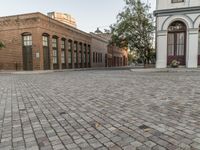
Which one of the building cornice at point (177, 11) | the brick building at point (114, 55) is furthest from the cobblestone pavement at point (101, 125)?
the brick building at point (114, 55)

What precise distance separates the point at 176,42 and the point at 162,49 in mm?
1505

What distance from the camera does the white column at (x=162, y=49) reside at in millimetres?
19547

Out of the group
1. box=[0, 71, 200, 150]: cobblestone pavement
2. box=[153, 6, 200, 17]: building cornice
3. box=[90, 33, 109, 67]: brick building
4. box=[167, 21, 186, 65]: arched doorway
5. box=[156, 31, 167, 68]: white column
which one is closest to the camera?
box=[0, 71, 200, 150]: cobblestone pavement

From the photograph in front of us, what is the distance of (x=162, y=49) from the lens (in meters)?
19.7

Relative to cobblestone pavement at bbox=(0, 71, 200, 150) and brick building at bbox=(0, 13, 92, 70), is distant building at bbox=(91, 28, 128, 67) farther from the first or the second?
cobblestone pavement at bbox=(0, 71, 200, 150)

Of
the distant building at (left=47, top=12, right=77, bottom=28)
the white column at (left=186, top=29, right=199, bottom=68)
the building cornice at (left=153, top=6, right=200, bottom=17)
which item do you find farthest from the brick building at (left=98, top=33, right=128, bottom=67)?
the white column at (left=186, top=29, right=199, bottom=68)

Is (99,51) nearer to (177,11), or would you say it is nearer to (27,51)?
(27,51)

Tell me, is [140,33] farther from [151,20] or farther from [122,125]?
[122,125]

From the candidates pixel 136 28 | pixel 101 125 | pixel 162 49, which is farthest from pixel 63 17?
pixel 101 125

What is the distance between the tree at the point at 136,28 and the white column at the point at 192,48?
31.1 feet

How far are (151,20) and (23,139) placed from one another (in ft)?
91.2

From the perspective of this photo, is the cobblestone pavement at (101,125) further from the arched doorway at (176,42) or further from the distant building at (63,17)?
the distant building at (63,17)

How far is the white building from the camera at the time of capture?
61.1 ft

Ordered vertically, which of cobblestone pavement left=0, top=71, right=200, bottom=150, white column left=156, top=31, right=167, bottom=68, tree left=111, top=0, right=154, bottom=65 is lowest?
cobblestone pavement left=0, top=71, right=200, bottom=150
